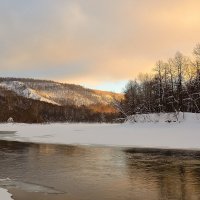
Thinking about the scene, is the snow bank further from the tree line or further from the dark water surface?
the tree line

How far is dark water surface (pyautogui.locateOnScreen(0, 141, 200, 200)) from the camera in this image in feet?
54.8

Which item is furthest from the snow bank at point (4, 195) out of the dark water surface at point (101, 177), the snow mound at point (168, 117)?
the snow mound at point (168, 117)

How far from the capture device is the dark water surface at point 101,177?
16.7m

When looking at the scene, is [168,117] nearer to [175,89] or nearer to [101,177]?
[175,89]

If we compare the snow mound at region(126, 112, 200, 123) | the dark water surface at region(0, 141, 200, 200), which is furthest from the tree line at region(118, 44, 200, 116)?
the dark water surface at region(0, 141, 200, 200)

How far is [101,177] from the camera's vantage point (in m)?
21.3

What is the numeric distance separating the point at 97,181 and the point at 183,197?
5246mm

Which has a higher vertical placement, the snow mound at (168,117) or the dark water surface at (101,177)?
the snow mound at (168,117)

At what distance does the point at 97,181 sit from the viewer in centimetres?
2006

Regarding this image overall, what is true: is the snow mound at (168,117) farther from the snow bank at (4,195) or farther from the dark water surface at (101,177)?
the snow bank at (4,195)

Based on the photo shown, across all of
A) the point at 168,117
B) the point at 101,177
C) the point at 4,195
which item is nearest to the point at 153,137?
the point at 168,117

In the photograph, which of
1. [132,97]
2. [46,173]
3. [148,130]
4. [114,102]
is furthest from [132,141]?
[132,97]

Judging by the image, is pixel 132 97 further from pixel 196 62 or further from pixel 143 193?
pixel 143 193

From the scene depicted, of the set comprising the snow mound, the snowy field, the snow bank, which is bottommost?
the snow bank
